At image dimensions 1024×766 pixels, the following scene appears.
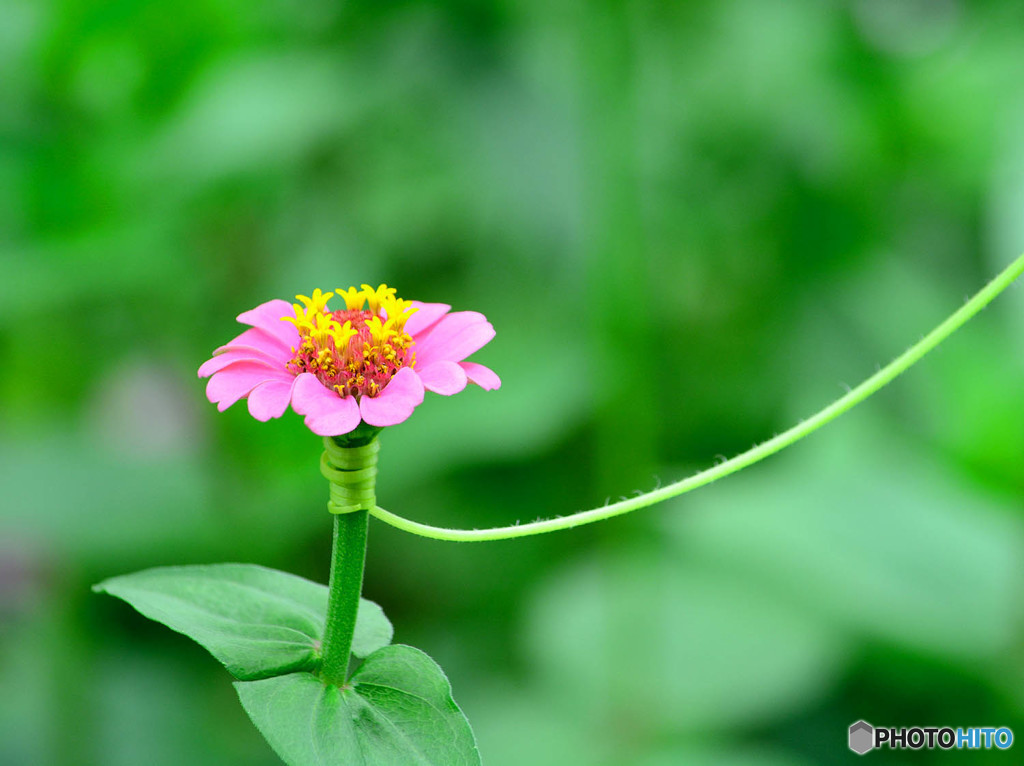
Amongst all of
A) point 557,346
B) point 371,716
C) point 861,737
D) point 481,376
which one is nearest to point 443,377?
point 481,376

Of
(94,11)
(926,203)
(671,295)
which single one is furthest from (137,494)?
(926,203)

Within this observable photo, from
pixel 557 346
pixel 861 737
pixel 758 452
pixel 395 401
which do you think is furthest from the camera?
pixel 557 346

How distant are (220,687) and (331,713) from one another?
3.64 ft

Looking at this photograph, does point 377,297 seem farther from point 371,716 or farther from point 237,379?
point 371,716

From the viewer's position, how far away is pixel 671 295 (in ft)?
6.42

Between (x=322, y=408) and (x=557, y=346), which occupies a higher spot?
(x=557, y=346)

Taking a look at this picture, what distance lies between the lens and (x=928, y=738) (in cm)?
131

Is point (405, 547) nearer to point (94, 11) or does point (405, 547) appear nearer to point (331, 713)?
point (94, 11)

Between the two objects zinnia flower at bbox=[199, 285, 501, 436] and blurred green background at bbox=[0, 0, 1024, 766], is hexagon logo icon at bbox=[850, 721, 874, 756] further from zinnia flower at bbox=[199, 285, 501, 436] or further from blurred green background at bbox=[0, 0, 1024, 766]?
zinnia flower at bbox=[199, 285, 501, 436]

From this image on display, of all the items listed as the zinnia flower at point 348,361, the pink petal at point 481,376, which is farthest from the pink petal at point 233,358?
the pink petal at point 481,376

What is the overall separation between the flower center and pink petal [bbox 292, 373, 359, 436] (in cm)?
2

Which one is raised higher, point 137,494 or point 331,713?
point 137,494

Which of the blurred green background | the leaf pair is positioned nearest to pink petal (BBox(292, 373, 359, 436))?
the leaf pair

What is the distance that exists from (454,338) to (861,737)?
3.20ft
